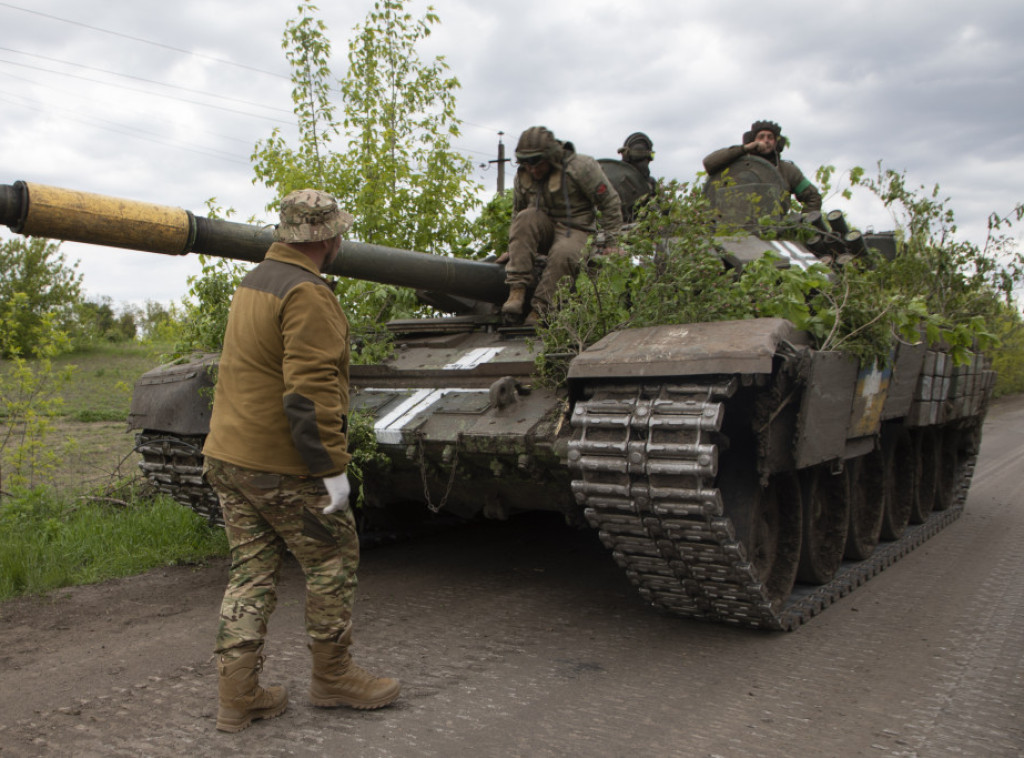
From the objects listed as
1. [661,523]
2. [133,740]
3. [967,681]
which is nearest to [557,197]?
[661,523]

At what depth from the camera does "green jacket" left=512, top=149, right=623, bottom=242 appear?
6188mm

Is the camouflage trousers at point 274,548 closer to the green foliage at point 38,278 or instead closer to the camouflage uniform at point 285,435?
the camouflage uniform at point 285,435

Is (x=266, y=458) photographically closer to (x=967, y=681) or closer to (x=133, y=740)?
(x=133, y=740)

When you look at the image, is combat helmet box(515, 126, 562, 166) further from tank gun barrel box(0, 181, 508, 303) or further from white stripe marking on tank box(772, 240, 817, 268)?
white stripe marking on tank box(772, 240, 817, 268)

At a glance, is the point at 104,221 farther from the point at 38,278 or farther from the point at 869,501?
the point at 38,278

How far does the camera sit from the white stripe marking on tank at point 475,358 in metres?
5.29

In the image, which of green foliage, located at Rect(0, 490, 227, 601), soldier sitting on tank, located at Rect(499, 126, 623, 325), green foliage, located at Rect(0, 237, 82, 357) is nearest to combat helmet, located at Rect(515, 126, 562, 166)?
soldier sitting on tank, located at Rect(499, 126, 623, 325)

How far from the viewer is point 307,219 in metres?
3.37

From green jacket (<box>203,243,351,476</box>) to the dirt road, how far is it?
0.95 meters

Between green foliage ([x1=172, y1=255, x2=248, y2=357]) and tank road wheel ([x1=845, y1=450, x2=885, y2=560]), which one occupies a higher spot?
green foliage ([x1=172, y1=255, x2=248, y2=357])

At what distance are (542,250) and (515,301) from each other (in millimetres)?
573

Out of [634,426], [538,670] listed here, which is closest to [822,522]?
[634,426]

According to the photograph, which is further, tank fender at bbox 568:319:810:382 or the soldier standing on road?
tank fender at bbox 568:319:810:382

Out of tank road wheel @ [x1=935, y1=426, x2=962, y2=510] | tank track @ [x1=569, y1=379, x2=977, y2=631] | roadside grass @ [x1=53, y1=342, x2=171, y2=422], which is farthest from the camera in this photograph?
roadside grass @ [x1=53, y1=342, x2=171, y2=422]
